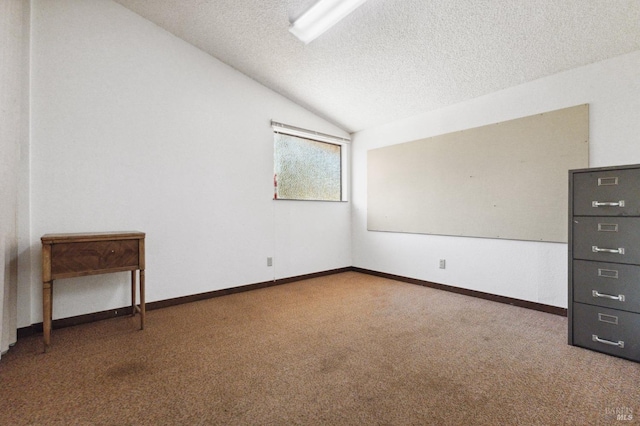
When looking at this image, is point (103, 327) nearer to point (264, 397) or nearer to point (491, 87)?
point (264, 397)

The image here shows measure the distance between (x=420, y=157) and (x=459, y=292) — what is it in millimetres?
1698

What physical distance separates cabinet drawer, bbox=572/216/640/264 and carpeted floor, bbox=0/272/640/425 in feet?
2.11

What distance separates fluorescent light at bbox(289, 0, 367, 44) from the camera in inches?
89.3

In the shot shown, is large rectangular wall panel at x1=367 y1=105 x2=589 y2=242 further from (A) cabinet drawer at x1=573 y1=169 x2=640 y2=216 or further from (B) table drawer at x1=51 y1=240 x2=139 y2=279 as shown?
(B) table drawer at x1=51 y1=240 x2=139 y2=279

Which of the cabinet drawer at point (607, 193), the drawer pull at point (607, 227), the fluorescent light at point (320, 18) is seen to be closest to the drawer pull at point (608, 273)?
the drawer pull at point (607, 227)

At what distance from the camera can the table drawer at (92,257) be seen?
195 cm

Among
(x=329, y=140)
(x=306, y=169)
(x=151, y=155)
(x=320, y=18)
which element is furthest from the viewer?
(x=329, y=140)

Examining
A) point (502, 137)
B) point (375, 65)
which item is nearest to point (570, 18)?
point (502, 137)

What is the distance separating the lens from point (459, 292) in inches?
130

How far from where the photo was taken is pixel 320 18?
2.47 meters

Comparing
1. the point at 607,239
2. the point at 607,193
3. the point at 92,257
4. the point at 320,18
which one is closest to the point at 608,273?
the point at 607,239

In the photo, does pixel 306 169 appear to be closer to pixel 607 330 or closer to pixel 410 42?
pixel 410 42

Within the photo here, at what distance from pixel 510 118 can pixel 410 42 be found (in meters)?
1.33

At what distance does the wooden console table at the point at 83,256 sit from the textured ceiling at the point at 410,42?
6.86 feet
